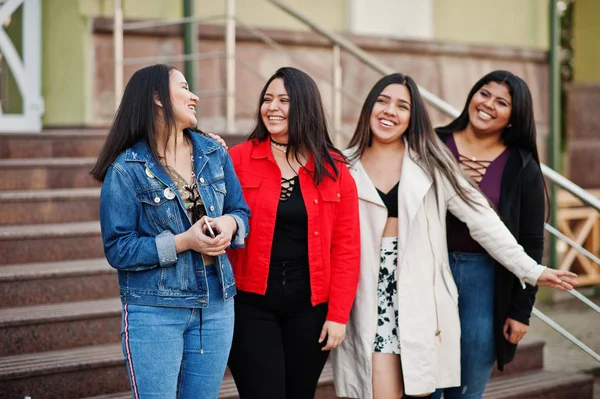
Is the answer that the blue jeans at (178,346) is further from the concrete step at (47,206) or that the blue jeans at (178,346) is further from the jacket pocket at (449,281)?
the concrete step at (47,206)

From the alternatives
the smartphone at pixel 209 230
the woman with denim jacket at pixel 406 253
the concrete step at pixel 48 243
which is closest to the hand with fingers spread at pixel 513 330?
the woman with denim jacket at pixel 406 253

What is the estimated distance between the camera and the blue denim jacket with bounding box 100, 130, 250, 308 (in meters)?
2.84

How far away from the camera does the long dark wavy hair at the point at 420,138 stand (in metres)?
3.61

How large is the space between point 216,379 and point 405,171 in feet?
3.88

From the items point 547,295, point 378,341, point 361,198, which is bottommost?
point 547,295

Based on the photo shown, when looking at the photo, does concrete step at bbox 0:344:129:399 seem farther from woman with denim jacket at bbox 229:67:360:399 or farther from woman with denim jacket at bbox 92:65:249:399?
woman with denim jacket at bbox 92:65:249:399

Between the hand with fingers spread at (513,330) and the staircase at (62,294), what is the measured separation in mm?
1141

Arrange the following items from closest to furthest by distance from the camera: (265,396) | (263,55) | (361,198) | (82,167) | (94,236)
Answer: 1. (265,396)
2. (361,198)
3. (94,236)
4. (82,167)
5. (263,55)

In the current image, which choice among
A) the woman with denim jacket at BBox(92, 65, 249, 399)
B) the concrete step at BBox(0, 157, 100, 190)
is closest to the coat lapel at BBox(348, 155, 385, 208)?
the woman with denim jacket at BBox(92, 65, 249, 399)

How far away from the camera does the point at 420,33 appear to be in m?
8.91

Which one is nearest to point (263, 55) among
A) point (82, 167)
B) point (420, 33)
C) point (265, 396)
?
point (420, 33)

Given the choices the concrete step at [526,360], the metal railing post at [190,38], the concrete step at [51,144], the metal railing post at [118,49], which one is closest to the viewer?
the concrete step at [526,360]

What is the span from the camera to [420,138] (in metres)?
3.62

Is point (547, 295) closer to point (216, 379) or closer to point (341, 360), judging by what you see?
point (341, 360)
